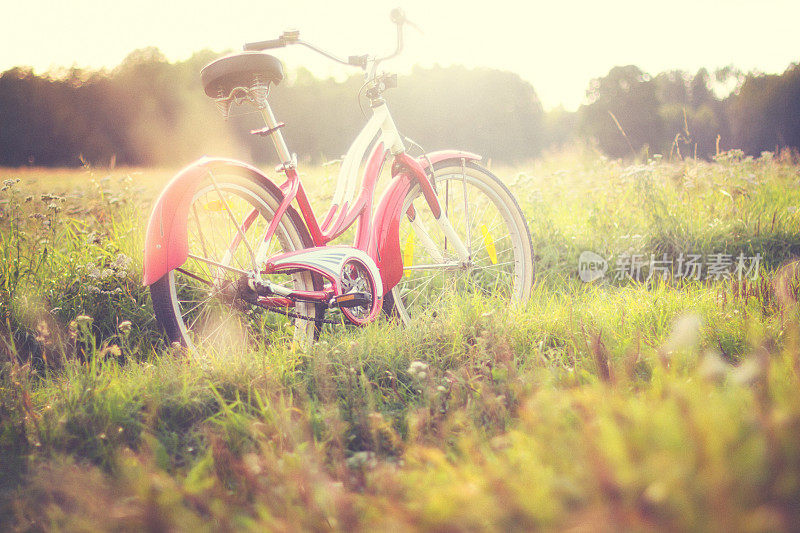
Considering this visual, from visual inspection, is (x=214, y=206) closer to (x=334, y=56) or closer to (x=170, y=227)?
(x=170, y=227)

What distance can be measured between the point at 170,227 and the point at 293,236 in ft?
2.19

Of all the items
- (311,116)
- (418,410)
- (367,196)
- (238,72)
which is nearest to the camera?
(418,410)

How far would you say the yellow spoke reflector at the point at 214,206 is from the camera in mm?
2115

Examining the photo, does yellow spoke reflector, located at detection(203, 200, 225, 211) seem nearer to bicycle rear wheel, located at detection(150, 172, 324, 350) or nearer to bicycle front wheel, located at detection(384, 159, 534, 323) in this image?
bicycle rear wheel, located at detection(150, 172, 324, 350)

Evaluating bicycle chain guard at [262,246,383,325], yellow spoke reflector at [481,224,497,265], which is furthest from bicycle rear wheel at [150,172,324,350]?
yellow spoke reflector at [481,224,497,265]

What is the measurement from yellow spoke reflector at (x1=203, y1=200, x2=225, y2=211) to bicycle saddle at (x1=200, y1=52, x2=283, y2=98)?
0.45 meters

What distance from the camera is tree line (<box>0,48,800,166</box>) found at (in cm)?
716

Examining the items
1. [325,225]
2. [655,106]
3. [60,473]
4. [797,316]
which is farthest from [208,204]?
[655,106]

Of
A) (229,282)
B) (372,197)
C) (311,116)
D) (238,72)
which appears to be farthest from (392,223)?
(311,116)

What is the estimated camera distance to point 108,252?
2826 millimetres

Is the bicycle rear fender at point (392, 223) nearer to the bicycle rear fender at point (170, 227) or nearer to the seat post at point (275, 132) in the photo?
the seat post at point (275, 132)

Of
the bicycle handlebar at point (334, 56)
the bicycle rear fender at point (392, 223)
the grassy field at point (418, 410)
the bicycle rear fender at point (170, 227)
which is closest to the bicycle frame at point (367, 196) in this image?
the bicycle rear fender at point (392, 223)

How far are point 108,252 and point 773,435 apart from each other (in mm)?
3071

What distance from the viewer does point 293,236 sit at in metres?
2.41
